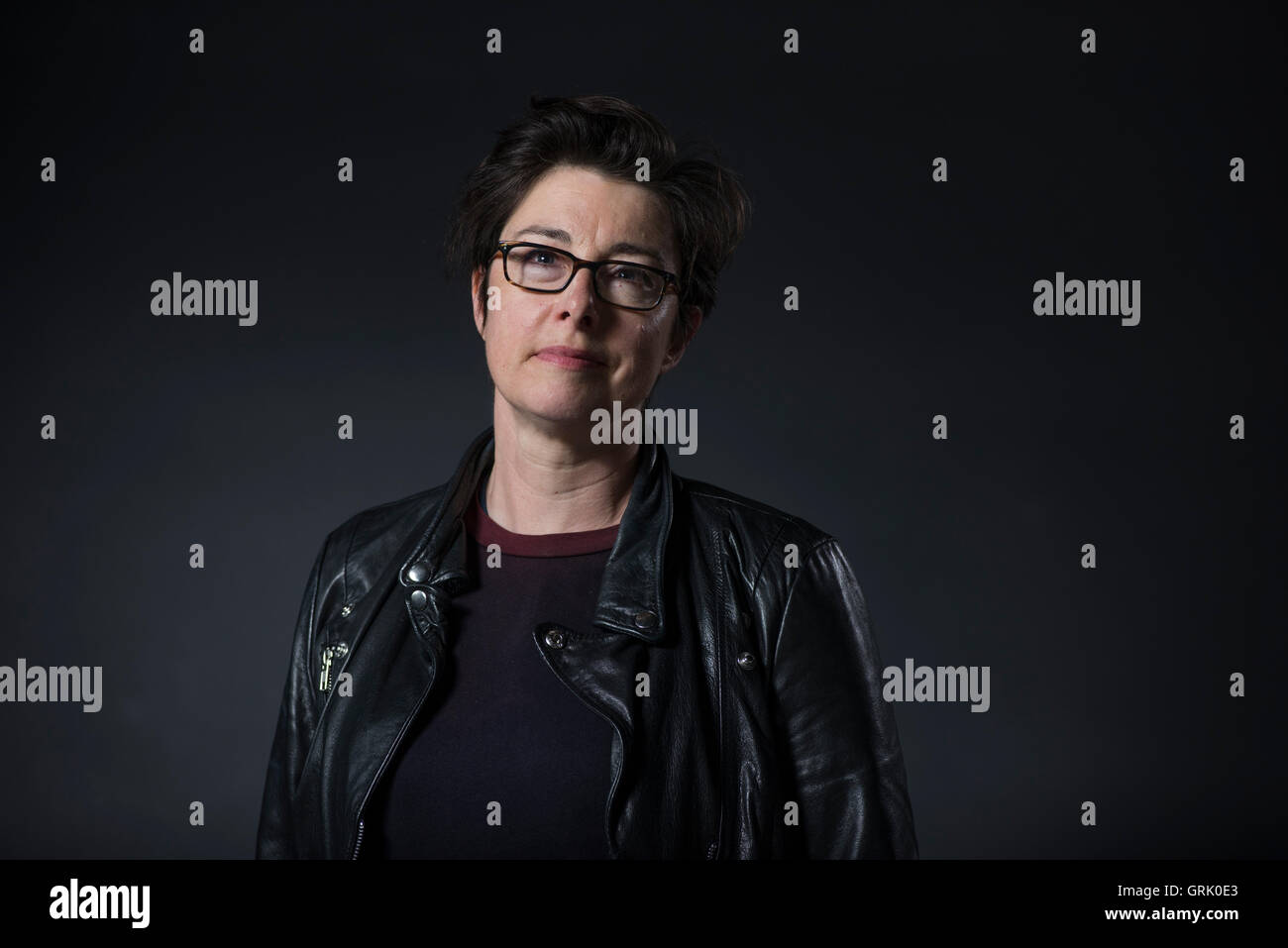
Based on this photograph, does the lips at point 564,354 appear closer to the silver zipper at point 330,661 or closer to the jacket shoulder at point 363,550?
the jacket shoulder at point 363,550

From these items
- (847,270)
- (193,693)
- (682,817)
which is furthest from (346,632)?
(847,270)

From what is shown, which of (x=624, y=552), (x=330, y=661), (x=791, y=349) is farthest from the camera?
(x=791, y=349)

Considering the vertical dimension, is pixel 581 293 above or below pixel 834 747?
above

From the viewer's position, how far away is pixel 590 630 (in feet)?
5.31

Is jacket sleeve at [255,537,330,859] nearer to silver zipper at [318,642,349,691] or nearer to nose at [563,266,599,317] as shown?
silver zipper at [318,642,349,691]

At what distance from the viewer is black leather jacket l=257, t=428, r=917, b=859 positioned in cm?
156

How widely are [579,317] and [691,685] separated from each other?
538 mm

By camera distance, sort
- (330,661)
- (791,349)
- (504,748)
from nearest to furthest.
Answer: (504,748) → (330,661) → (791,349)

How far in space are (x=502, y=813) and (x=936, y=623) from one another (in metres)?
2.00

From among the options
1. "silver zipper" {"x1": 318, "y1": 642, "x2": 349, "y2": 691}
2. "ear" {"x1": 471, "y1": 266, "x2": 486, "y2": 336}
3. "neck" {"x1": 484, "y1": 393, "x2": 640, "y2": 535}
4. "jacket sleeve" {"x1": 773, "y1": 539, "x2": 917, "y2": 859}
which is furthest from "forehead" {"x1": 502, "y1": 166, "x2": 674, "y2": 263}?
"silver zipper" {"x1": 318, "y1": 642, "x2": 349, "y2": 691}

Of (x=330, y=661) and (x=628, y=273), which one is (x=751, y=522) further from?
(x=330, y=661)

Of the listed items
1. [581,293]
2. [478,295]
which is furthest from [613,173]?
[478,295]

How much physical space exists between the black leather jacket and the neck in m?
0.05
